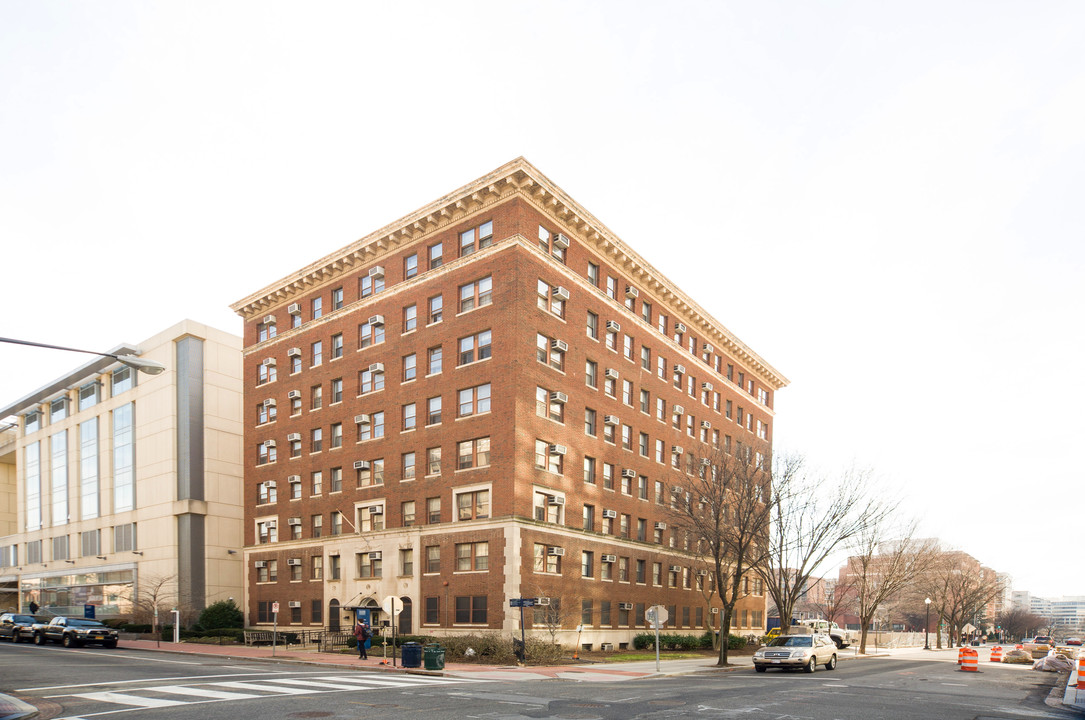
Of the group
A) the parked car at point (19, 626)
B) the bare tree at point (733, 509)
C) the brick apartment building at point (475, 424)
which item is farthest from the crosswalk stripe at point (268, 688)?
the parked car at point (19, 626)

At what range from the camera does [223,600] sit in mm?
58219

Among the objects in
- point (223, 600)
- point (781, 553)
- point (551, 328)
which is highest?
point (551, 328)

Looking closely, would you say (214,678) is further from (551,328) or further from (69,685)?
(551,328)

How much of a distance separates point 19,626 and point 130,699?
36297 mm

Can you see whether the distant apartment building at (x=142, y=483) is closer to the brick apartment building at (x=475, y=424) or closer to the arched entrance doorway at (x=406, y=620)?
the brick apartment building at (x=475, y=424)

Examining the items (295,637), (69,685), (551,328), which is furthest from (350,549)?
(69,685)

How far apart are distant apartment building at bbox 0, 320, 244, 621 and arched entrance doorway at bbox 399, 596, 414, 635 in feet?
65.5

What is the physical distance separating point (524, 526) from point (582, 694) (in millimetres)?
18101

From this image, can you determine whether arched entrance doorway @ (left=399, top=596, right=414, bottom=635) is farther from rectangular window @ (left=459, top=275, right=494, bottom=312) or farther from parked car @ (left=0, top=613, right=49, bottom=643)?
parked car @ (left=0, top=613, right=49, bottom=643)

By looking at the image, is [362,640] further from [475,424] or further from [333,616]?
[333,616]

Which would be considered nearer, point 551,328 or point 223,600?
point 551,328

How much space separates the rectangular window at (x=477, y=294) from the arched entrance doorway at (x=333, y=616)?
19.9 meters

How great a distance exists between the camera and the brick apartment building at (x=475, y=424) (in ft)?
135

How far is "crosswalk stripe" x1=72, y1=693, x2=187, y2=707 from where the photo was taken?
17.6 meters
